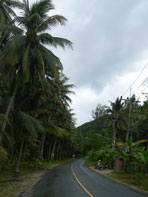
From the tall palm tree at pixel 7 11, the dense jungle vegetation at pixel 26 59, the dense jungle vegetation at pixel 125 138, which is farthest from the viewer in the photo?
the dense jungle vegetation at pixel 125 138

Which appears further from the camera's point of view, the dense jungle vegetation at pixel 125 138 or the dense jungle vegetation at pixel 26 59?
the dense jungle vegetation at pixel 125 138

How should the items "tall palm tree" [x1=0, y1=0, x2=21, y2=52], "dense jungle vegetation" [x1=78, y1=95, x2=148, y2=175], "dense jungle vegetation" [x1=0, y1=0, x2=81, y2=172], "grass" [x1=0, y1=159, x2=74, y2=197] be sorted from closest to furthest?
"grass" [x1=0, y1=159, x2=74, y2=197] < "dense jungle vegetation" [x1=0, y1=0, x2=81, y2=172] < "tall palm tree" [x1=0, y1=0, x2=21, y2=52] < "dense jungle vegetation" [x1=78, y1=95, x2=148, y2=175]

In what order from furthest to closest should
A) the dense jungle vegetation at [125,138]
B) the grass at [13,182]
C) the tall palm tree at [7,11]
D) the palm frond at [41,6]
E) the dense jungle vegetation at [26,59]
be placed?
the dense jungle vegetation at [125,138] < the tall palm tree at [7,11] < the palm frond at [41,6] < the dense jungle vegetation at [26,59] < the grass at [13,182]

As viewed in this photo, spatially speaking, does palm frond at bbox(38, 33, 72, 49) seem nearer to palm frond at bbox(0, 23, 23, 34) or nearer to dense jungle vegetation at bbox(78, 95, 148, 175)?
palm frond at bbox(0, 23, 23, 34)

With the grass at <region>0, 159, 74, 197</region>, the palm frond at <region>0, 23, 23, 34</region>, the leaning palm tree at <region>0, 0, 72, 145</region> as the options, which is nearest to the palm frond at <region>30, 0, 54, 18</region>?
the leaning palm tree at <region>0, 0, 72, 145</region>

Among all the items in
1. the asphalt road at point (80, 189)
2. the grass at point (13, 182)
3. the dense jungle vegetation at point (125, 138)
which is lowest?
the grass at point (13, 182)

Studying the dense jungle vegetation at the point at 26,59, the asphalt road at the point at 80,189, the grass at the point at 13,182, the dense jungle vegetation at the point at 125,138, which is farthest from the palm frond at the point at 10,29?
the dense jungle vegetation at the point at 125,138

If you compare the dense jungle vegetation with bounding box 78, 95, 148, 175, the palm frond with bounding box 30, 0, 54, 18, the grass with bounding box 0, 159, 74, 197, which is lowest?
the grass with bounding box 0, 159, 74, 197

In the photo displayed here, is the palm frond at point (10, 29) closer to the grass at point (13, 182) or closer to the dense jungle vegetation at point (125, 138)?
the grass at point (13, 182)

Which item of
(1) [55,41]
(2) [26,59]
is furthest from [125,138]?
(2) [26,59]

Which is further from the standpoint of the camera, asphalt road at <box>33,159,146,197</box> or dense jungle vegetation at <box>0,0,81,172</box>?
dense jungle vegetation at <box>0,0,81,172</box>

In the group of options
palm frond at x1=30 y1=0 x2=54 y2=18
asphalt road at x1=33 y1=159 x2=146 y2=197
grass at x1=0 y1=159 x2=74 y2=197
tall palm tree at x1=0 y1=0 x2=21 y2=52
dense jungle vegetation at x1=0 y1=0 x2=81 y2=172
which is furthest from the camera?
tall palm tree at x1=0 y1=0 x2=21 y2=52

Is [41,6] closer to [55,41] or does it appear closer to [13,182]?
[55,41]

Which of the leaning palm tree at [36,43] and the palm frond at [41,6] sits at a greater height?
the palm frond at [41,6]
